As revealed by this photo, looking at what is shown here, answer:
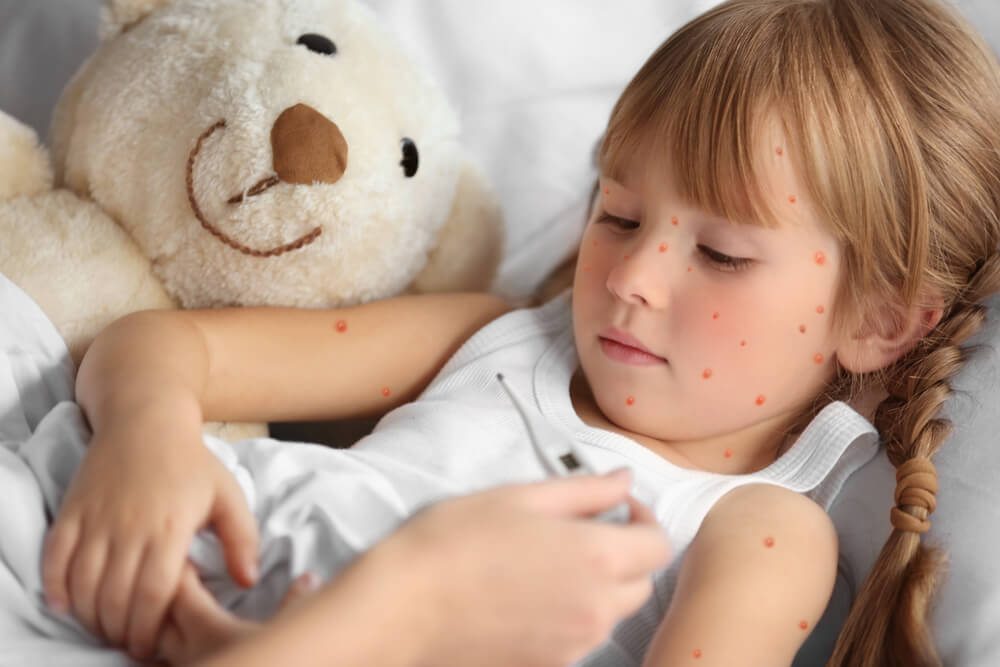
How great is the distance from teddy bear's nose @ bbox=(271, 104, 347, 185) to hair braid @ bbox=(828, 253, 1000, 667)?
56 cm

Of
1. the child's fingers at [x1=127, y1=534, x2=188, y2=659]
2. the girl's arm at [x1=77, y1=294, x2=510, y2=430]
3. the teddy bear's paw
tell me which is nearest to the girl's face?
the girl's arm at [x1=77, y1=294, x2=510, y2=430]

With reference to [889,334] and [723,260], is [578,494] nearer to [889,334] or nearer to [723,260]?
[723,260]

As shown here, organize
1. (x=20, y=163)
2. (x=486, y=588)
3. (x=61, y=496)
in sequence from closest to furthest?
1. (x=486, y=588)
2. (x=61, y=496)
3. (x=20, y=163)

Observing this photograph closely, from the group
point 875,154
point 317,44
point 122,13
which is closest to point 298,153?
point 317,44

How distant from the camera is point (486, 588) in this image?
0.59 m

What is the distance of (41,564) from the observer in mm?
681

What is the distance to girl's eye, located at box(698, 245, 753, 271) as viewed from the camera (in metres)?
0.85

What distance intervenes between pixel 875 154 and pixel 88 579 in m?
0.69

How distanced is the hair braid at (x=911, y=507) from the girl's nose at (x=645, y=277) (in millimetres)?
257

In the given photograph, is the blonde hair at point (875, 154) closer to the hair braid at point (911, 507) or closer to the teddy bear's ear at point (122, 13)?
the hair braid at point (911, 507)

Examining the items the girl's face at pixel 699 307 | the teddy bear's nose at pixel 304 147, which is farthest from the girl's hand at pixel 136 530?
the girl's face at pixel 699 307

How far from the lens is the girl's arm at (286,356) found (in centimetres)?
84

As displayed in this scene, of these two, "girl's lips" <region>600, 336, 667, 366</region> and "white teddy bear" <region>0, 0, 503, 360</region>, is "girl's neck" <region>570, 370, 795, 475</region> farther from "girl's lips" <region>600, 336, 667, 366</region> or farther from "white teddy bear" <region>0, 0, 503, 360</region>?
"white teddy bear" <region>0, 0, 503, 360</region>

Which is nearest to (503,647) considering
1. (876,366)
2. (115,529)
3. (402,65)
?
(115,529)
